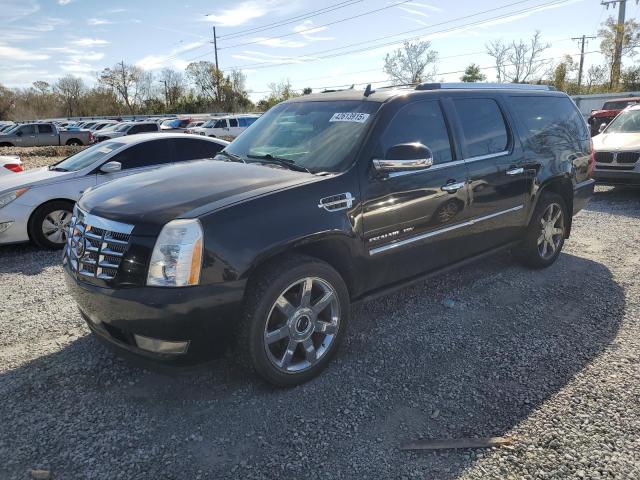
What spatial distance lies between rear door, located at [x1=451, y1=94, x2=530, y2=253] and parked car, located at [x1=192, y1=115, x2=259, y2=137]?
78.5 ft

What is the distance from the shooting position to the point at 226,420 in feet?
9.37

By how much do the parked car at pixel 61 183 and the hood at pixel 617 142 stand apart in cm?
813

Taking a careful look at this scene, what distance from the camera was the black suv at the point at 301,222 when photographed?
2701mm

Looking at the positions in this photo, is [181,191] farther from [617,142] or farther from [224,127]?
[224,127]

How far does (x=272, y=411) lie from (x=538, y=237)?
358 centimetres

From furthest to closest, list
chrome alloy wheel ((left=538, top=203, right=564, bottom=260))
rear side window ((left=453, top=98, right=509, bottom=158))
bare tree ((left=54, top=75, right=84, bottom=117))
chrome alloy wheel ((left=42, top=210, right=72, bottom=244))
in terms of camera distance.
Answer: bare tree ((left=54, top=75, right=84, bottom=117))
chrome alloy wheel ((left=42, top=210, right=72, bottom=244))
chrome alloy wheel ((left=538, top=203, right=564, bottom=260))
rear side window ((left=453, top=98, right=509, bottom=158))

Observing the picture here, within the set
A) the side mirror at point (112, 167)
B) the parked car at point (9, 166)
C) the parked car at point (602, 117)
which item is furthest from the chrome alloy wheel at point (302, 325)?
the parked car at point (602, 117)

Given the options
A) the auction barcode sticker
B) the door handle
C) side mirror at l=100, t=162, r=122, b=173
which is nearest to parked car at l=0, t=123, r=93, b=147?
side mirror at l=100, t=162, r=122, b=173

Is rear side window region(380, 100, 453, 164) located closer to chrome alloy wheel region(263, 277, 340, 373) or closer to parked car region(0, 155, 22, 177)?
chrome alloy wheel region(263, 277, 340, 373)

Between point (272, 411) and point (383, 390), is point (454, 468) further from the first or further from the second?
point (272, 411)

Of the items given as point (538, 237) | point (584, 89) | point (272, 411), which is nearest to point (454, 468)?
point (272, 411)

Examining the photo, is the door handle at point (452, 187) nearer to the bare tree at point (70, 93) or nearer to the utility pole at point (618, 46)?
the utility pole at point (618, 46)

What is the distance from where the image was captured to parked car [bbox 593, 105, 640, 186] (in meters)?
9.02

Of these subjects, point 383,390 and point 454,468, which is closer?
point 454,468
